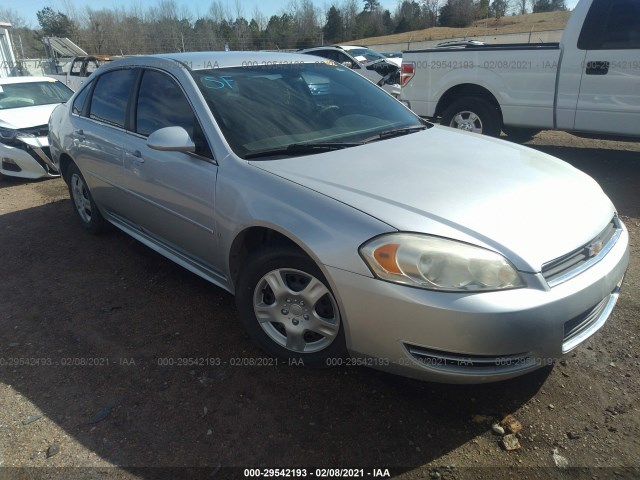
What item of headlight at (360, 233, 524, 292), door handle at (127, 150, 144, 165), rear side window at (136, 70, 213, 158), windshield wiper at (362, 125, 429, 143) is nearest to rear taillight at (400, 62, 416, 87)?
windshield wiper at (362, 125, 429, 143)

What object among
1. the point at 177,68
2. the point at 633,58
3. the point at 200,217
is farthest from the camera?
the point at 633,58

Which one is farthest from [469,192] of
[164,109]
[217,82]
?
[164,109]

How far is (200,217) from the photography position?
2.90 metres

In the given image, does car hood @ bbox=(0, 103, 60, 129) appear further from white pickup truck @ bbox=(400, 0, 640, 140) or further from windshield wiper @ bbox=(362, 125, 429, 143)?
windshield wiper @ bbox=(362, 125, 429, 143)

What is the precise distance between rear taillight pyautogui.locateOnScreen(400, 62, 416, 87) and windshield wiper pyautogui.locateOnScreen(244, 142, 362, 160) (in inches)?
190

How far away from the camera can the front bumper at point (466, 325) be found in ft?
6.34

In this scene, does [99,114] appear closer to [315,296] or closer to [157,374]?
[157,374]

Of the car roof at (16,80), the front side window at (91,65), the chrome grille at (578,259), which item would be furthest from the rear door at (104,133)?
the front side window at (91,65)

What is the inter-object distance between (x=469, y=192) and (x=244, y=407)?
1556 millimetres

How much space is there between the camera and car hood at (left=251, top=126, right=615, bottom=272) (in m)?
2.08

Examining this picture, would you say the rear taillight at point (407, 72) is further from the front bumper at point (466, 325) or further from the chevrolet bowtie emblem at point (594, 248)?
the front bumper at point (466, 325)

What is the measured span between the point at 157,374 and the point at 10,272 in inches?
90.7

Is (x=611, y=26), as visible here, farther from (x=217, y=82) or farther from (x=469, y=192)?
(x=217, y=82)

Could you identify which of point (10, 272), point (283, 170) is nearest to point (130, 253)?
point (10, 272)
